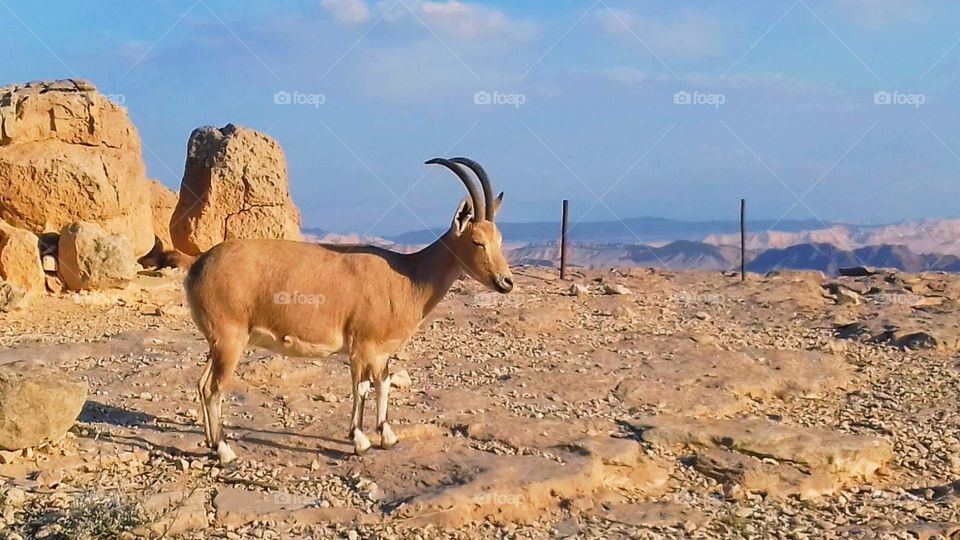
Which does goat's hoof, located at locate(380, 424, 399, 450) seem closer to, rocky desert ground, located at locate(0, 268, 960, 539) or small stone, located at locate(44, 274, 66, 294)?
rocky desert ground, located at locate(0, 268, 960, 539)

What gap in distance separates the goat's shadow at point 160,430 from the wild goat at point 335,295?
29 cm

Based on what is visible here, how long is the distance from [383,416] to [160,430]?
211 centimetres

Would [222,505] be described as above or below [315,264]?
below

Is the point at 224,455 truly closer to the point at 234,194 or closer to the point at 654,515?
the point at 654,515

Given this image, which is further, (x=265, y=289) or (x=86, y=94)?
(x=86, y=94)

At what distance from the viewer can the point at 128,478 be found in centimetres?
720

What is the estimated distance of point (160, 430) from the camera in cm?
831

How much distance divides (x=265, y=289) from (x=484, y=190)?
2143 millimetres

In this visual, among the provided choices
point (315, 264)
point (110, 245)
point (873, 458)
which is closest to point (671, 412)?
point (873, 458)

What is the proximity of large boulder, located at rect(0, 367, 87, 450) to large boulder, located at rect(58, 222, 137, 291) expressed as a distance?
778cm

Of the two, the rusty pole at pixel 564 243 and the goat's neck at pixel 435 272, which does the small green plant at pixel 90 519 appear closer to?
the goat's neck at pixel 435 272

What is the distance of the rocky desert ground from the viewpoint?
6734 mm

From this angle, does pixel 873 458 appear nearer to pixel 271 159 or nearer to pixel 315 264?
pixel 315 264

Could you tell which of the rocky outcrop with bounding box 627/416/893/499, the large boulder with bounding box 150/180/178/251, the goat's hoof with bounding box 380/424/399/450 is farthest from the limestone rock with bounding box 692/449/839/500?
the large boulder with bounding box 150/180/178/251
